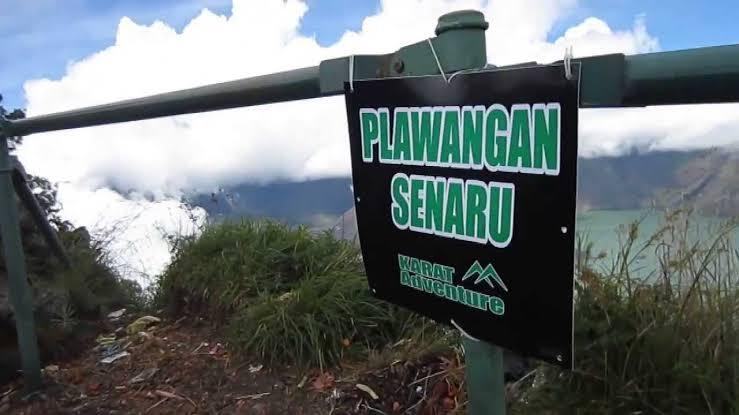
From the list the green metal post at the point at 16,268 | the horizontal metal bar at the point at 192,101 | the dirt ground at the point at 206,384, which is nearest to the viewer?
the horizontal metal bar at the point at 192,101

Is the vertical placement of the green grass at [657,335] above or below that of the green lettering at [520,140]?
below

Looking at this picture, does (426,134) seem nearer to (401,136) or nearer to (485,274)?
(401,136)

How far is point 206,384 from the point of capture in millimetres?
3172

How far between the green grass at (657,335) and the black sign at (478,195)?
0.85 meters

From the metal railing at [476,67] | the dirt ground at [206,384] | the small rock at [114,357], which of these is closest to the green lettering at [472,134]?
the metal railing at [476,67]

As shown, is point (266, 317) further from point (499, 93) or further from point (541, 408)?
point (499, 93)

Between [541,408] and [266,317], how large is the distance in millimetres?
1477

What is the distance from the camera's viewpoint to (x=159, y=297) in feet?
14.7

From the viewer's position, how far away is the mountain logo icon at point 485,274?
134 centimetres

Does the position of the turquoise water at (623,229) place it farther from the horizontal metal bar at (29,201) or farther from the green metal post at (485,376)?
the horizontal metal bar at (29,201)

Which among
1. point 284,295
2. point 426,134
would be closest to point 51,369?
point 284,295

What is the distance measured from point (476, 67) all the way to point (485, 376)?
2.19ft

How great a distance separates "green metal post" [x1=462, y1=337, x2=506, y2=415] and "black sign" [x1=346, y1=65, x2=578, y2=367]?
7cm

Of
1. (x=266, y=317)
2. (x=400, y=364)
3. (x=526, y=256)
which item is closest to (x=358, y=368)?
(x=400, y=364)
